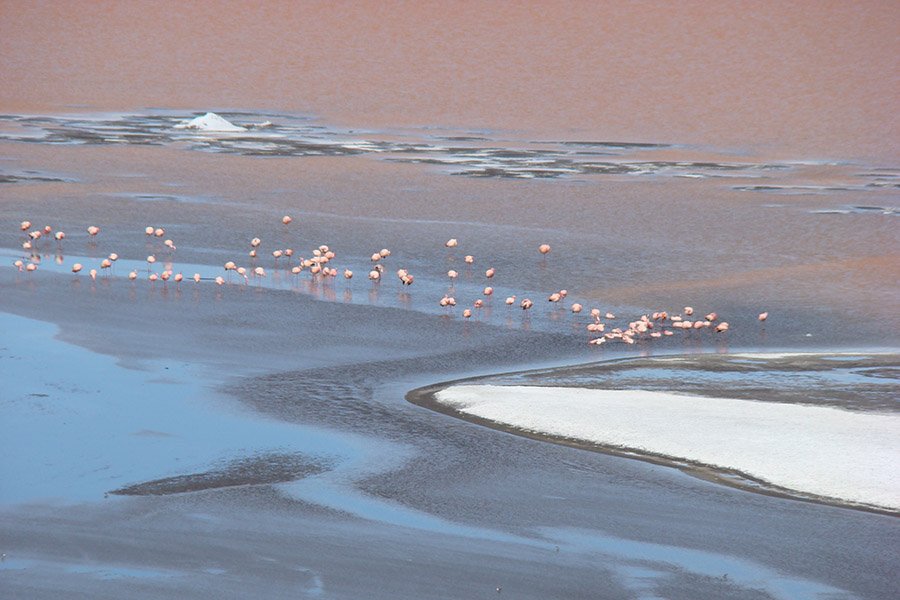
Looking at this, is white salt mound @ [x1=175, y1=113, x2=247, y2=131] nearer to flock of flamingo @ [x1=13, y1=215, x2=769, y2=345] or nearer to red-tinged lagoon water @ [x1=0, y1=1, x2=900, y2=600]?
red-tinged lagoon water @ [x1=0, y1=1, x2=900, y2=600]

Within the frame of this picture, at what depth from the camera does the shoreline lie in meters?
7.64

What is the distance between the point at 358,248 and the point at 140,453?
293 inches

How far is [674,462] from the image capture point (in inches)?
325

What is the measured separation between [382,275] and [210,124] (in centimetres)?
1593

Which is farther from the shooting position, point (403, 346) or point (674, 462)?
point (403, 346)

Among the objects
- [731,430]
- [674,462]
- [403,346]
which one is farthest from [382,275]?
[674,462]

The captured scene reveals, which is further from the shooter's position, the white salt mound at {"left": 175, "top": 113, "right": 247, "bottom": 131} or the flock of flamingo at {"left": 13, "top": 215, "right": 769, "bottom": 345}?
the white salt mound at {"left": 175, "top": 113, "right": 247, "bottom": 131}

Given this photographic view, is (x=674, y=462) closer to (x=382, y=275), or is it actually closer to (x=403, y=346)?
(x=403, y=346)

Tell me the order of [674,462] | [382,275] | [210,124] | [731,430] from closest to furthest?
[674,462] < [731,430] < [382,275] < [210,124]

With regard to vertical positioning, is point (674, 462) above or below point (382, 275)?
below

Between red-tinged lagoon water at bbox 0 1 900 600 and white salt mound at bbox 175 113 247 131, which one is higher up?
white salt mound at bbox 175 113 247 131

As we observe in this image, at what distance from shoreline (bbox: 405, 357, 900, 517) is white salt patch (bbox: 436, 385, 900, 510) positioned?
4cm

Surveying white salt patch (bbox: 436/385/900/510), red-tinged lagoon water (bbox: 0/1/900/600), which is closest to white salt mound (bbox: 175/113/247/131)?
red-tinged lagoon water (bbox: 0/1/900/600)

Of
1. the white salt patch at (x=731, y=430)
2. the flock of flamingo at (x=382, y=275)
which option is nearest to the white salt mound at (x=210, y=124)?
the flock of flamingo at (x=382, y=275)
